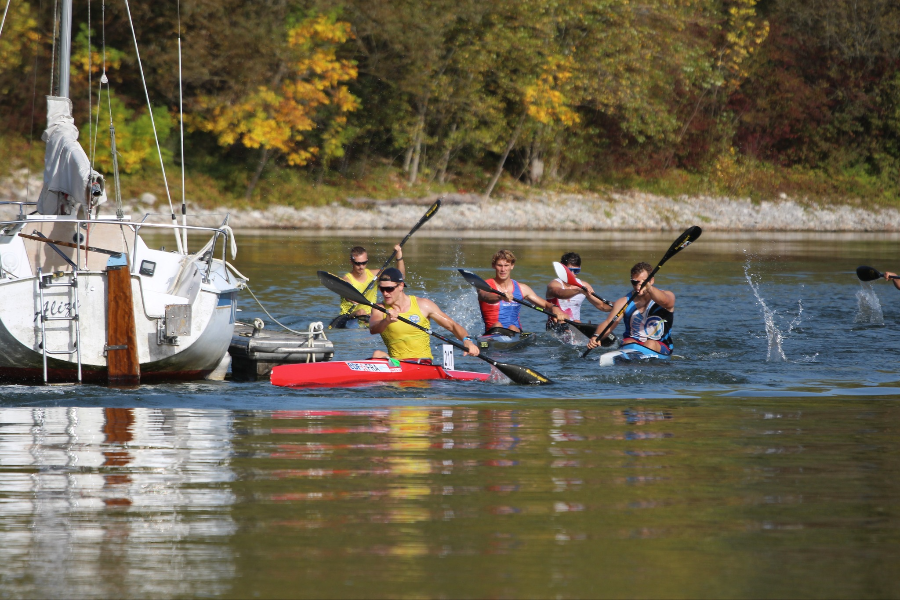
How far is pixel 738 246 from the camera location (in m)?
37.9

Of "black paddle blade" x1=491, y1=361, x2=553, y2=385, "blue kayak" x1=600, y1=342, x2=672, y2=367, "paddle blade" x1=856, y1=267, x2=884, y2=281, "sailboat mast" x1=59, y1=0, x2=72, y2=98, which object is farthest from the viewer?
"paddle blade" x1=856, y1=267, x2=884, y2=281

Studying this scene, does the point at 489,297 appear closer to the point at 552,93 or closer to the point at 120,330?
the point at 120,330

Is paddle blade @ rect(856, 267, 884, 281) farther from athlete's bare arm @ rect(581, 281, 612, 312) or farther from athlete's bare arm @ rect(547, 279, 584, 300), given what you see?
athlete's bare arm @ rect(547, 279, 584, 300)

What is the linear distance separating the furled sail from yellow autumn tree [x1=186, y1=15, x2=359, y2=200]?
2679 cm

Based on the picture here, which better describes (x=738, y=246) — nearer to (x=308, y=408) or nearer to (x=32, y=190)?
(x=32, y=190)

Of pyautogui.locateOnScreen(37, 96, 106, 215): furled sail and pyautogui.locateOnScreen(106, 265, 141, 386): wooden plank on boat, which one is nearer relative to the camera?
pyautogui.locateOnScreen(106, 265, 141, 386): wooden plank on boat

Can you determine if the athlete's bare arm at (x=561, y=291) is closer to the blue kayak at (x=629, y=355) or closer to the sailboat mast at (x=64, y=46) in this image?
the blue kayak at (x=629, y=355)

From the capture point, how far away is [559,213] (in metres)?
45.5

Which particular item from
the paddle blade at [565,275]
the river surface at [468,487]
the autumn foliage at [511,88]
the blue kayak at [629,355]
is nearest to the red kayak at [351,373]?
the river surface at [468,487]

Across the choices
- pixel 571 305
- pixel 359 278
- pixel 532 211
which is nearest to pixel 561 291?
pixel 571 305

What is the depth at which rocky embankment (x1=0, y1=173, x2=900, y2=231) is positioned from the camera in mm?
40844

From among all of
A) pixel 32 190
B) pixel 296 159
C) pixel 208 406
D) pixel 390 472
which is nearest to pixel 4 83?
pixel 32 190

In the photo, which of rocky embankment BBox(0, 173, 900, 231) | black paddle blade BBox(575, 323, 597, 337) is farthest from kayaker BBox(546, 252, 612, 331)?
rocky embankment BBox(0, 173, 900, 231)

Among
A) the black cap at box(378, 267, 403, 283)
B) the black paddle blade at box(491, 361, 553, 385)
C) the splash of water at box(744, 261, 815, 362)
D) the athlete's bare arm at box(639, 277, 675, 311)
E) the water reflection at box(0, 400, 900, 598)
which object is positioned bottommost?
the splash of water at box(744, 261, 815, 362)
